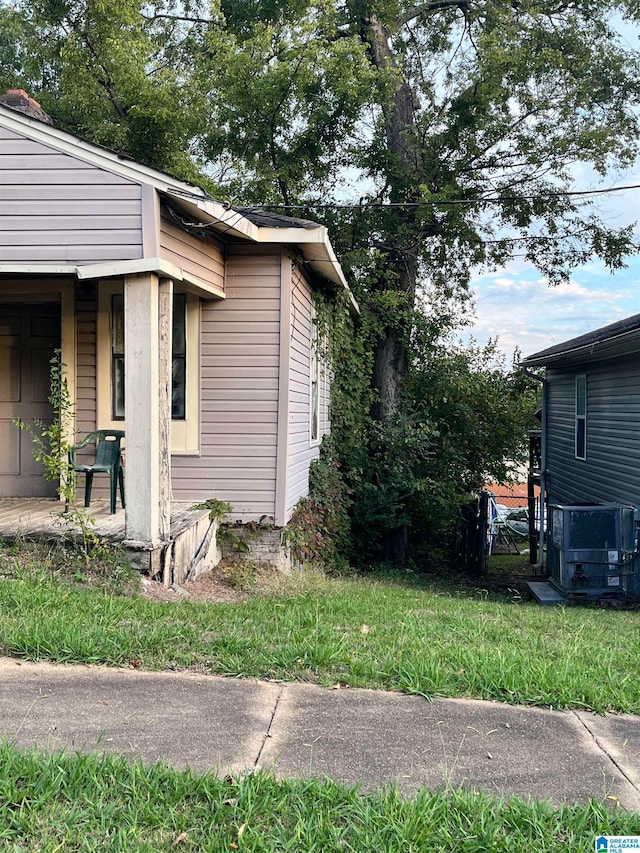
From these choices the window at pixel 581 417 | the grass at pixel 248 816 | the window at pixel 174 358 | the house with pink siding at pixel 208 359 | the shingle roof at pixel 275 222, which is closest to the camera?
the grass at pixel 248 816

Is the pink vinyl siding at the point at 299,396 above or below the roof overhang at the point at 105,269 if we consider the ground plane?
below

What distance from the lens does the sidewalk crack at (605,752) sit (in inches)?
129

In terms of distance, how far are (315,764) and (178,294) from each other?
21.0 feet

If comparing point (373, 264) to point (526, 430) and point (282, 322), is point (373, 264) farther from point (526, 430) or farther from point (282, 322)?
point (282, 322)

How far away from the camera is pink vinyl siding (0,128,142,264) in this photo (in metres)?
6.29

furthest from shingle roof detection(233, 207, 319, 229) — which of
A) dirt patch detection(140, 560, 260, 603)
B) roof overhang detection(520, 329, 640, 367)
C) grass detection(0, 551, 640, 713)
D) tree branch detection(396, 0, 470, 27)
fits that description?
tree branch detection(396, 0, 470, 27)

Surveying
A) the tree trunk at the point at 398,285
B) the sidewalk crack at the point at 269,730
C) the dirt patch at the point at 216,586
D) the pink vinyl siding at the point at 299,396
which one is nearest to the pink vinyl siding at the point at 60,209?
the dirt patch at the point at 216,586

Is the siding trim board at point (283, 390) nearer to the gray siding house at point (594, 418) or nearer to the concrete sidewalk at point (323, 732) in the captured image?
the concrete sidewalk at point (323, 732)

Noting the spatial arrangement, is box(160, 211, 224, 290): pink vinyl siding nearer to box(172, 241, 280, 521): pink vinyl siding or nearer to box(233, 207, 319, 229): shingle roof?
box(172, 241, 280, 521): pink vinyl siding

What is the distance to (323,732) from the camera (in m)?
3.65

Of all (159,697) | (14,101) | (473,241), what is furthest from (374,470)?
(159,697)

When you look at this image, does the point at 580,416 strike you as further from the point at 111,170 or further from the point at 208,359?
the point at 111,170

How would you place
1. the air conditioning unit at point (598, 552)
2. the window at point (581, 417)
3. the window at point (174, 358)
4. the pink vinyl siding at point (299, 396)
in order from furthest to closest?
the window at point (581, 417)
the air conditioning unit at point (598, 552)
the pink vinyl siding at point (299, 396)
the window at point (174, 358)

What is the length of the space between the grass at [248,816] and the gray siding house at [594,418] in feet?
28.5
